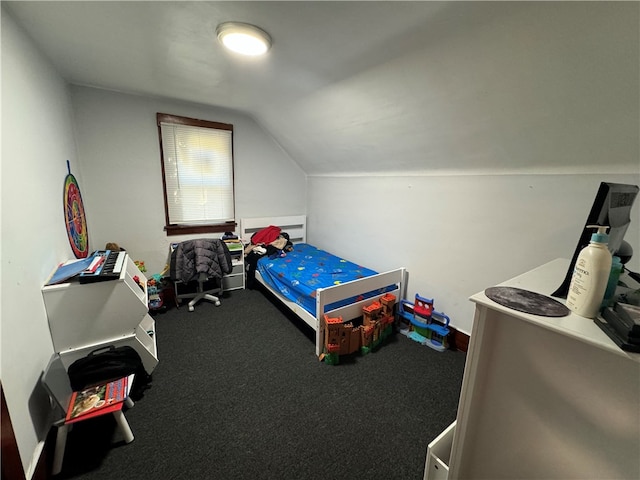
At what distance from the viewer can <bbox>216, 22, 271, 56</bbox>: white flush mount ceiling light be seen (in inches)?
61.9

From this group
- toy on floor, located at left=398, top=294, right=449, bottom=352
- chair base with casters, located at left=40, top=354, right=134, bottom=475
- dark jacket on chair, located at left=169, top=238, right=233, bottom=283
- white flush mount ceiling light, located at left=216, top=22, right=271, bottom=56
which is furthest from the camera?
dark jacket on chair, located at left=169, top=238, right=233, bottom=283

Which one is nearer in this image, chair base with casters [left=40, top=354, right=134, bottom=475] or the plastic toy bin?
the plastic toy bin

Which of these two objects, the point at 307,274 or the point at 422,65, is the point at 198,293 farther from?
the point at 422,65

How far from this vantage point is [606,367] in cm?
80

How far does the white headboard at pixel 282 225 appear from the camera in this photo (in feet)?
12.8

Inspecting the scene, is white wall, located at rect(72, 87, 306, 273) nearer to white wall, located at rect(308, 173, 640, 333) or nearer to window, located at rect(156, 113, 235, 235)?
window, located at rect(156, 113, 235, 235)

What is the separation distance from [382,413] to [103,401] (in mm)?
1645

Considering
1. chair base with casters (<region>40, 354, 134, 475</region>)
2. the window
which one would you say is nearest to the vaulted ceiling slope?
the window

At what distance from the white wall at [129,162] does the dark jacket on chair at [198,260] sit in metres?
0.51

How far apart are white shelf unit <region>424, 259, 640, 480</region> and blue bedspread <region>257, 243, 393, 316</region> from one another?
1.39 m

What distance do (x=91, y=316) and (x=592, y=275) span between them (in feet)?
8.28

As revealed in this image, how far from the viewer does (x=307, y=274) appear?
288 centimetres

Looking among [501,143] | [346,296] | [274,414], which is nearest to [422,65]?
[501,143]

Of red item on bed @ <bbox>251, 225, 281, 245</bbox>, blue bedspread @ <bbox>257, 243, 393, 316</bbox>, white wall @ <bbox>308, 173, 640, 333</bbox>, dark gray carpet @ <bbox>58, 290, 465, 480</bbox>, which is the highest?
white wall @ <bbox>308, 173, 640, 333</bbox>
